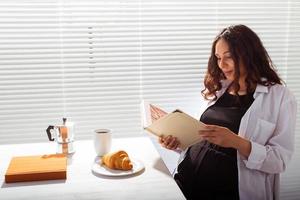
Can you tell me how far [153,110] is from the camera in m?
1.54

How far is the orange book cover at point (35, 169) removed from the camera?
1301mm

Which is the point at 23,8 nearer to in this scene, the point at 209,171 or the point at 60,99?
the point at 60,99

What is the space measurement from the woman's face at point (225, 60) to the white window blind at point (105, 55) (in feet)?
1.68

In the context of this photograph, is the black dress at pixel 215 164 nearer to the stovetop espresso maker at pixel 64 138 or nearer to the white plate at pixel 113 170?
the white plate at pixel 113 170

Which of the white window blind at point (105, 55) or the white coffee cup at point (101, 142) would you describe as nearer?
the white coffee cup at point (101, 142)

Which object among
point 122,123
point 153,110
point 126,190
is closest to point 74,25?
point 122,123

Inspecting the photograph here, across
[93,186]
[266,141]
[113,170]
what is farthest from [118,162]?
[266,141]

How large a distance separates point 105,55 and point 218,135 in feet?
3.01

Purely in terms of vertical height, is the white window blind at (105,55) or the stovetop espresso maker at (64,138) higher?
the white window blind at (105,55)

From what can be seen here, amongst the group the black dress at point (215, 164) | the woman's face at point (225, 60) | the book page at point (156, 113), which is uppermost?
the woman's face at point (225, 60)

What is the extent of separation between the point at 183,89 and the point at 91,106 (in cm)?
55

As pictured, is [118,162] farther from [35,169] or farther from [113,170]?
[35,169]

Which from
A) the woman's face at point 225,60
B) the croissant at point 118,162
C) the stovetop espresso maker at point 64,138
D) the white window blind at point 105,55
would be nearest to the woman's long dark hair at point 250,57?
the woman's face at point 225,60

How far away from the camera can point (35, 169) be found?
1339mm
